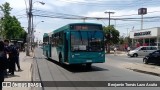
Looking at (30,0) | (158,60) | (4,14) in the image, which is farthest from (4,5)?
(158,60)

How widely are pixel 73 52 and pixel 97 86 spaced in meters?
7.29

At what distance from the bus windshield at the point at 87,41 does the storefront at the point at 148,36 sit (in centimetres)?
3764

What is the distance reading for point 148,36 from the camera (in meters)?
62.5

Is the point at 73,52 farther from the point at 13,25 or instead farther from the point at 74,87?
the point at 13,25

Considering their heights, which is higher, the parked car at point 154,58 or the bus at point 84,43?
the bus at point 84,43

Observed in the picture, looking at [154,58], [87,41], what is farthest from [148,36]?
[87,41]

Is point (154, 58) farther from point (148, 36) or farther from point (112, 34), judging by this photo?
point (112, 34)

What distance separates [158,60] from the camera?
27750mm

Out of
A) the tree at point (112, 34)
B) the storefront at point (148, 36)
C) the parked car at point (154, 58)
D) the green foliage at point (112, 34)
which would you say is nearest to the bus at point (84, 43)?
the parked car at point (154, 58)

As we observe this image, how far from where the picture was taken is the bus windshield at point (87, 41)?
68.4 ft

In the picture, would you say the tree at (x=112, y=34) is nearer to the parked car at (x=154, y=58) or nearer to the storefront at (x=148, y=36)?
the storefront at (x=148, y=36)

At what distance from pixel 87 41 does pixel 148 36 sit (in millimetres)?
43379

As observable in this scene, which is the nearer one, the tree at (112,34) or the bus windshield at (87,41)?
the bus windshield at (87,41)

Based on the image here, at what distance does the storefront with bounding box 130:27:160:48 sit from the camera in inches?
2324
